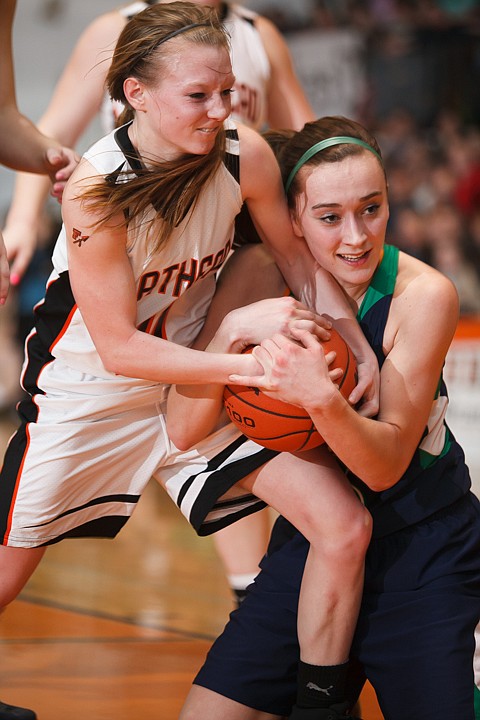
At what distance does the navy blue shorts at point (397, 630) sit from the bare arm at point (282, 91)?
1913 mm

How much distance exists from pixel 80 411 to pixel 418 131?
8.36 meters

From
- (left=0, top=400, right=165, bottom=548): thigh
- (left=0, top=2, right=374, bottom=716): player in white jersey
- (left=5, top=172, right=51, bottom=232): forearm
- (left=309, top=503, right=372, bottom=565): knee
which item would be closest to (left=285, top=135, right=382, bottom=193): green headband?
(left=0, top=2, right=374, bottom=716): player in white jersey

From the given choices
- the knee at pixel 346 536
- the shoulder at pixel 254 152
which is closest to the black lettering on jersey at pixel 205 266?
the shoulder at pixel 254 152

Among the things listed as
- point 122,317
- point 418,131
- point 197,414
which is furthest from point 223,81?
point 418,131

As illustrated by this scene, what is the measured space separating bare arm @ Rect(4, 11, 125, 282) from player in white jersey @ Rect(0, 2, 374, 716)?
0.71 m

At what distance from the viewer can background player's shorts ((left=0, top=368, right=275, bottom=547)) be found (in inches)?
116

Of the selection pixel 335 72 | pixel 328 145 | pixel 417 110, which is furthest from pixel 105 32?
pixel 417 110

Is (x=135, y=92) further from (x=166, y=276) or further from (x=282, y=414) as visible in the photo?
(x=282, y=414)

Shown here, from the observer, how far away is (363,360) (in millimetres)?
2770

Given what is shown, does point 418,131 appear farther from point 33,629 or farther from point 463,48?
point 33,629

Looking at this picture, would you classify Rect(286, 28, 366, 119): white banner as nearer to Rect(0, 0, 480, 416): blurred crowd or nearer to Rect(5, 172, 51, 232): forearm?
Rect(0, 0, 480, 416): blurred crowd

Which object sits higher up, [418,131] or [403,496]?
[403,496]

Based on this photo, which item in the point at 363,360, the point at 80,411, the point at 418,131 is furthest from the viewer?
the point at 418,131

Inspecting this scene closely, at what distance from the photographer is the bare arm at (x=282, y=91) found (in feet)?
13.7
